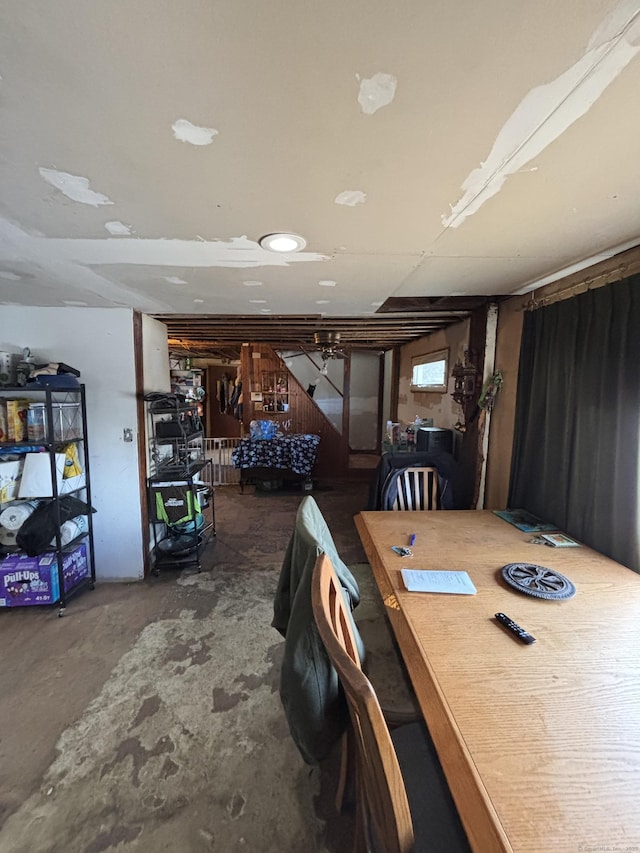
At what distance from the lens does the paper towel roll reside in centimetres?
229

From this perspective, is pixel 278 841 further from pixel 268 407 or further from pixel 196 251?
pixel 268 407

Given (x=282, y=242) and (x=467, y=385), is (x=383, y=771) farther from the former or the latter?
(x=467, y=385)

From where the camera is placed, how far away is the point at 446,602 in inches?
47.1

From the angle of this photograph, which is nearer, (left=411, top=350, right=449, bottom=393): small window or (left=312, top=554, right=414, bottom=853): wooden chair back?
(left=312, top=554, right=414, bottom=853): wooden chair back

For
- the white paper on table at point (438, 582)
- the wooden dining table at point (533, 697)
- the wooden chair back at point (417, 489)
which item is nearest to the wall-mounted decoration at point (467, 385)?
the wooden chair back at point (417, 489)

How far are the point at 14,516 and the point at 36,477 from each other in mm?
347

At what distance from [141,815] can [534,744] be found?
4.66 feet

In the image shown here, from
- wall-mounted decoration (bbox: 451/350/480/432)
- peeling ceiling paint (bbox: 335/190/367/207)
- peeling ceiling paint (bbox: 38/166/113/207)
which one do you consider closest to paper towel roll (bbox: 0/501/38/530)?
peeling ceiling paint (bbox: 38/166/113/207)

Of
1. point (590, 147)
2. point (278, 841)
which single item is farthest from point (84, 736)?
point (590, 147)

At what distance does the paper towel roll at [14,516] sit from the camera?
229cm

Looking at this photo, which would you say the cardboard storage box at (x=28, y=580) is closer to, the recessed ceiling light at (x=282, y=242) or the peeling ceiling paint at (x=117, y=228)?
the peeling ceiling paint at (x=117, y=228)

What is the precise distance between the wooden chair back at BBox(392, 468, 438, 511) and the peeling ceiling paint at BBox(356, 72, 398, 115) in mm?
2027

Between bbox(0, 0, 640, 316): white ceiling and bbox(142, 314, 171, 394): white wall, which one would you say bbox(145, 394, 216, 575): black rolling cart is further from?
bbox(0, 0, 640, 316): white ceiling

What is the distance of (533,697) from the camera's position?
0.84 m
